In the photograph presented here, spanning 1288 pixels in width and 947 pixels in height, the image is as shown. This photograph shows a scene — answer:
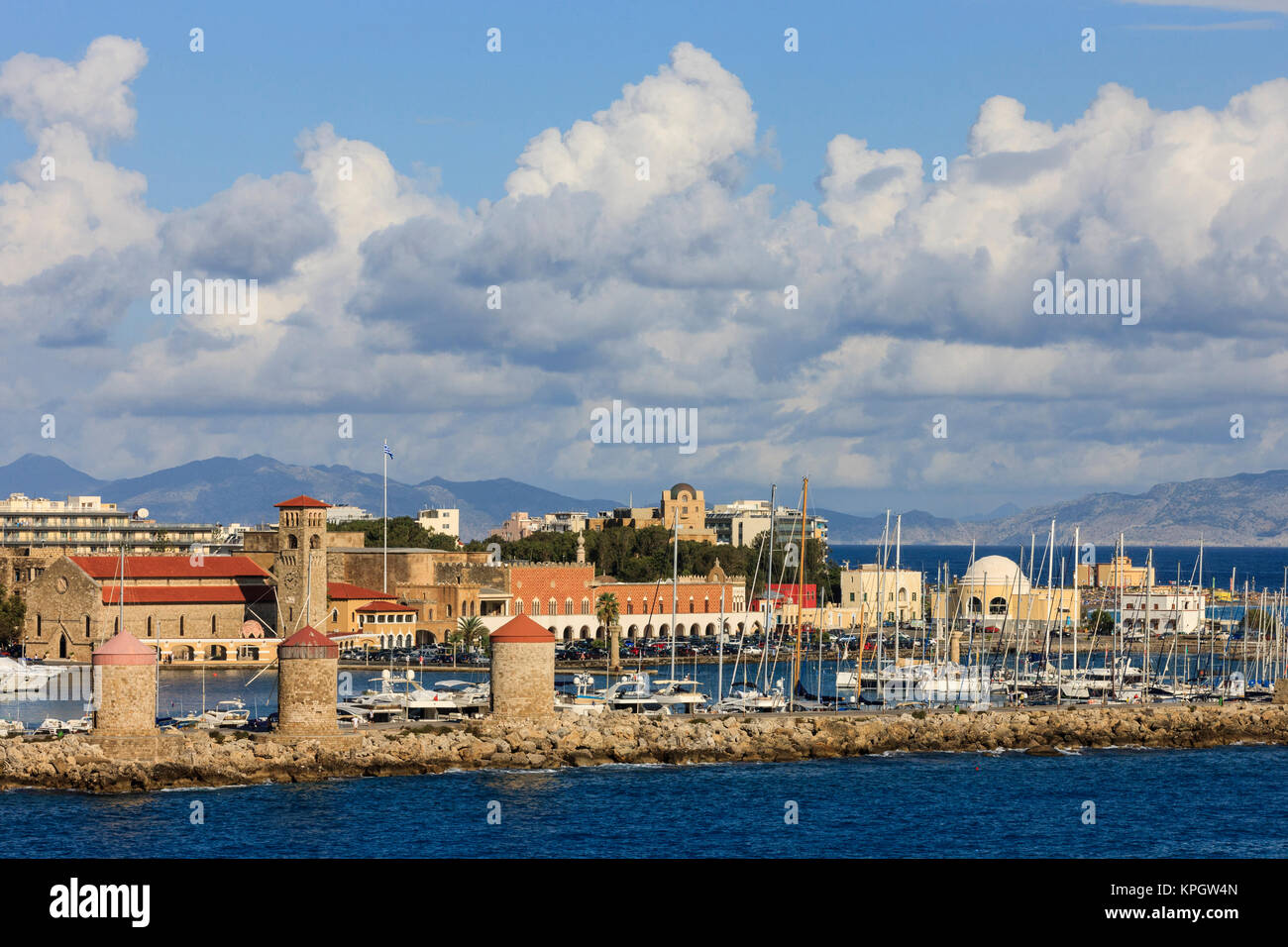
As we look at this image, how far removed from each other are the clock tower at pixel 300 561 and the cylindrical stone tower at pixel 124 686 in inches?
1812

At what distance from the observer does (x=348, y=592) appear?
99.3 m

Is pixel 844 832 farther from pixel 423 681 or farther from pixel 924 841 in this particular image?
pixel 423 681

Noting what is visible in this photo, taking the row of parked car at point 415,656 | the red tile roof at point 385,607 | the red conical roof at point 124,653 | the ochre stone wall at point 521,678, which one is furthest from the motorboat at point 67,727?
the red tile roof at point 385,607

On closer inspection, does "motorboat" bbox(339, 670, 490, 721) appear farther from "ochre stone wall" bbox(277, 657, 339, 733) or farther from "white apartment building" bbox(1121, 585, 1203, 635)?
"white apartment building" bbox(1121, 585, 1203, 635)

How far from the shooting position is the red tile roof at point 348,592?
9838cm

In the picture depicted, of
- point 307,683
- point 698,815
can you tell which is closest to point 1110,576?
point 698,815

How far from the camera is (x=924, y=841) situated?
3872cm

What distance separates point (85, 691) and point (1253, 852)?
53.7 meters

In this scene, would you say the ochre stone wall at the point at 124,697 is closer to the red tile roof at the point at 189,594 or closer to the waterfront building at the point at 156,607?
the waterfront building at the point at 156,607

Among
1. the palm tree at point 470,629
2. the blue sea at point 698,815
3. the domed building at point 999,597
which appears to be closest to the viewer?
the blue sea at point 698,815

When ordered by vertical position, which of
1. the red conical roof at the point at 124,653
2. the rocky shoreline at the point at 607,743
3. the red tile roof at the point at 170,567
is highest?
the red tile roof at the point at 170,567
